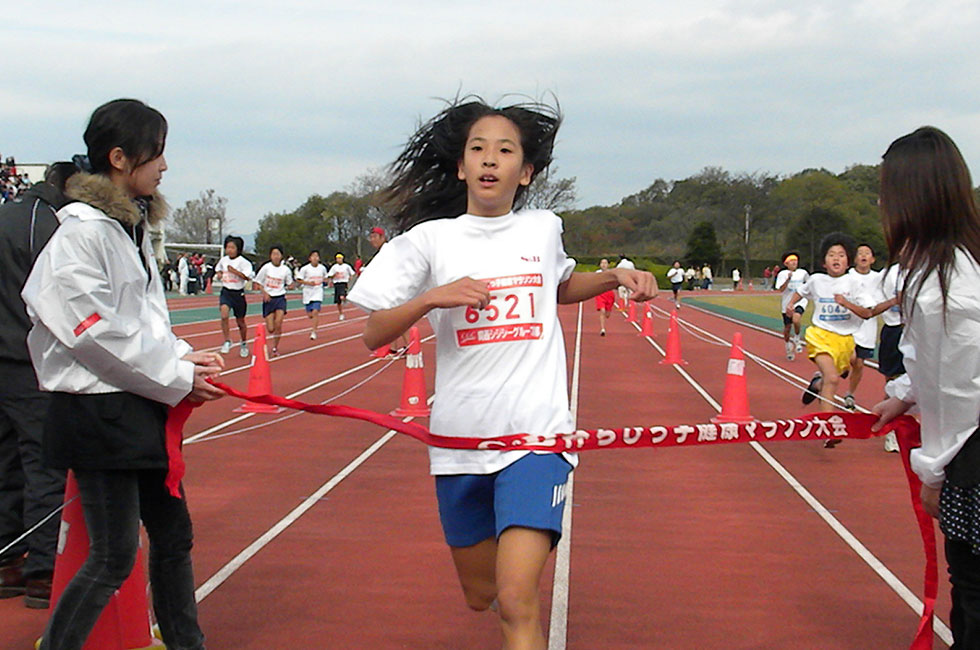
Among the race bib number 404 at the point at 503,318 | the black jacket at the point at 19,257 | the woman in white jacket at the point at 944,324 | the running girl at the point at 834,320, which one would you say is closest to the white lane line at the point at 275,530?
the black jacket at the point at 19,257

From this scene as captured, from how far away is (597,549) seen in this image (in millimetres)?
6109

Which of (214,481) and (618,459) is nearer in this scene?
(214,481)

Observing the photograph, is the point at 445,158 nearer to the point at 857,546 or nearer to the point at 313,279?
the point at 857,546

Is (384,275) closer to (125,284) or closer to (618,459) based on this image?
(125,284)

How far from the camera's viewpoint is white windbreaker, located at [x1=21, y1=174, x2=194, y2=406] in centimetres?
342

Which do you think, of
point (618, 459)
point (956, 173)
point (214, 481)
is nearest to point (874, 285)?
point (618, 459)

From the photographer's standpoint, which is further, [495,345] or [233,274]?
[233,274]

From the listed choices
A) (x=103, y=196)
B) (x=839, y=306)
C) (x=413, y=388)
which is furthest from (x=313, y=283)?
(x=103, y=196)

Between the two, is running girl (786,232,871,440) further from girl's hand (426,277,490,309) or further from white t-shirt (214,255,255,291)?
white t-shirt (214,255,255,291)

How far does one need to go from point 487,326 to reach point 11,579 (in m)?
3.06

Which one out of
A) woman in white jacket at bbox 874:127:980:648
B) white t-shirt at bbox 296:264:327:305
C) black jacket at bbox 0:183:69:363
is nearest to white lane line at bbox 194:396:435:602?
black jacket at bbox 0:183:69:363

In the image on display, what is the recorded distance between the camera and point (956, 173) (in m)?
3.35

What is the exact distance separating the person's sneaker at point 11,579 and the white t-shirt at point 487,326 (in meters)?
2.69

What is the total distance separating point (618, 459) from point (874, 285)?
3.07 metres
